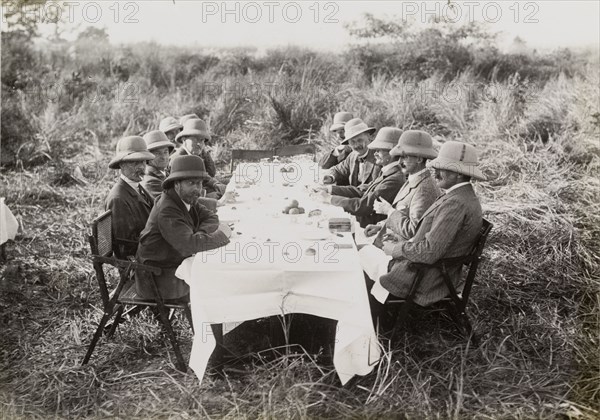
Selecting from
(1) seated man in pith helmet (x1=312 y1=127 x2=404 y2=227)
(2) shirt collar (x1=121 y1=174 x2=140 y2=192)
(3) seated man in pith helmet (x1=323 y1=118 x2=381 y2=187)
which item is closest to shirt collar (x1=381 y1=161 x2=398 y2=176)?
(1) seated man in pith helmet (x1=312 y1=127 x2=404 y2=227)

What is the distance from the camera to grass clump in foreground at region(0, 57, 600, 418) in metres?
3.34

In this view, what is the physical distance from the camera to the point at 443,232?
3.68 metres

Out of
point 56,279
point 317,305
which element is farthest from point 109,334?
point 317,305

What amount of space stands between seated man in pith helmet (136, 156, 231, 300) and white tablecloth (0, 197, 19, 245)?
255 centimetres

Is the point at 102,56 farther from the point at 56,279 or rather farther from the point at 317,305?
the point at 317,305

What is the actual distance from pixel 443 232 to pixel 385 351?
887 mm

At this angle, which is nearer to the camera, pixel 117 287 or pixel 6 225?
pixel 117 287

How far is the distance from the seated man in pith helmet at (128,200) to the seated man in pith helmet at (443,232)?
6.10ft

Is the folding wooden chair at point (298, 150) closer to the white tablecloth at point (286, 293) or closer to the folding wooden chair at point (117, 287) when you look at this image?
the folding wooden chair at point (117, 287)

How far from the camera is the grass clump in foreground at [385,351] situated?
3.34 meters

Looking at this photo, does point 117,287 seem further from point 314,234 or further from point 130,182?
point 314,234

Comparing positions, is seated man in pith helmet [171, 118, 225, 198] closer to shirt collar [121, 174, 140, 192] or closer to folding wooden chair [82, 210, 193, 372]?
shirt collar [121, 174, 140, 192]

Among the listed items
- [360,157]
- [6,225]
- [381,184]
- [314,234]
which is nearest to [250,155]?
[360,157]

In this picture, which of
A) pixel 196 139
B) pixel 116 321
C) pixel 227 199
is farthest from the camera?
pixel 196 139
